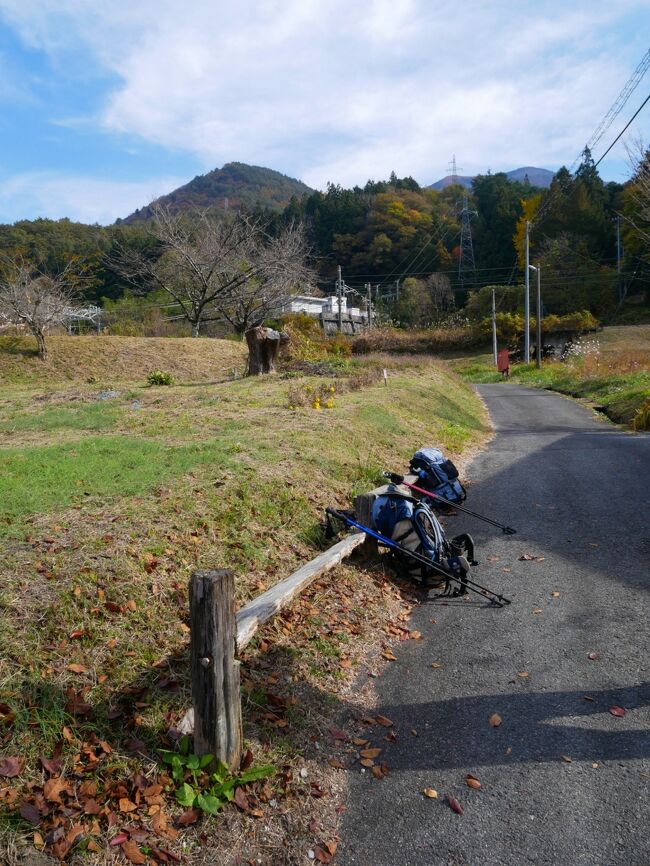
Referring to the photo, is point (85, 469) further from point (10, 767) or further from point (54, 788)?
point (54, 788)

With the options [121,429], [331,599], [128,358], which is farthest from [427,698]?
[128,358]

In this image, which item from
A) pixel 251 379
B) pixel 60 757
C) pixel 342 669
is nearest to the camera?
pixel 60 757

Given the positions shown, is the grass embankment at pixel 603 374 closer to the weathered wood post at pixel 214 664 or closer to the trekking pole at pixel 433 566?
the trekking pole at pixel 433 566

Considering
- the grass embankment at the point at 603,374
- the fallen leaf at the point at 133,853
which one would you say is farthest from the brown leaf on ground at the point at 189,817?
the grass embankment at the point at 603,374

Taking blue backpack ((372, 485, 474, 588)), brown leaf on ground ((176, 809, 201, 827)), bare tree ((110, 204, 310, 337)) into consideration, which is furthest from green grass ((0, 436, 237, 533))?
bare tree ((110, 204, 310, 337))

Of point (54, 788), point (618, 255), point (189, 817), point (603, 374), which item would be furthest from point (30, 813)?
point (618, 255)

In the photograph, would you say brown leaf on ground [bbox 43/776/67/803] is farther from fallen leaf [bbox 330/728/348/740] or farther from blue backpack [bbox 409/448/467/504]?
blue backpack [bbox 409/448/467/504]

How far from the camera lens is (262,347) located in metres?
18.4

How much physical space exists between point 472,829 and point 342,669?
5.18ft

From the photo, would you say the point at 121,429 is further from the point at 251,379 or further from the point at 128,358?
the point at 128,358

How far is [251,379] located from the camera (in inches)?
691

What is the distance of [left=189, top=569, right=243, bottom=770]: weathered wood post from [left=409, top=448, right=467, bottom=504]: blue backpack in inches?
201

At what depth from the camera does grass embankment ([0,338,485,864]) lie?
2.96 metres

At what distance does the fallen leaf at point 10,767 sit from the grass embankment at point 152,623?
3 centimetres
